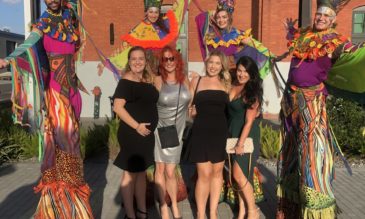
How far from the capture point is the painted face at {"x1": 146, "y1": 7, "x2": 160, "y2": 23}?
4129mm

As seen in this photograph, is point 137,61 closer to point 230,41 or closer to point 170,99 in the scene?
point 170,99

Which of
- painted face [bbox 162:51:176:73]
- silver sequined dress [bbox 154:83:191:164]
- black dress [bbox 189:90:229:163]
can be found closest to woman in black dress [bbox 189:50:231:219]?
black dress [bbox 189:90:229:163]

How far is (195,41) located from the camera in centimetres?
1145

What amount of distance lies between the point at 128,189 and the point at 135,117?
755 mm

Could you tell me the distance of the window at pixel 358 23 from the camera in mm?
11406

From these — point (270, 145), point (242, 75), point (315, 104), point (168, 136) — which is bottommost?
point (270, 145)

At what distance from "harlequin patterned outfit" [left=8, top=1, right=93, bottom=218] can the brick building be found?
26.6ft

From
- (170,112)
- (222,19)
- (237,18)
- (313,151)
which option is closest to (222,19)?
(222,19)

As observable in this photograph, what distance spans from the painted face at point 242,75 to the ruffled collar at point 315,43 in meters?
0.48

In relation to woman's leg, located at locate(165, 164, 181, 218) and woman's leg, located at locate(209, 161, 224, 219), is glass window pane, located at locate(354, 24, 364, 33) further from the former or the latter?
woman's leg, located at locate(165, 164, 181, 218)

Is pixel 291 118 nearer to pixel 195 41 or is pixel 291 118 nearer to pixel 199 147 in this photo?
pixel 199 147

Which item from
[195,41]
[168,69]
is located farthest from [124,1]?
[168,69]

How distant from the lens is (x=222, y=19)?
410 centimetres

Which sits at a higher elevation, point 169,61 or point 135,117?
point 169,61
